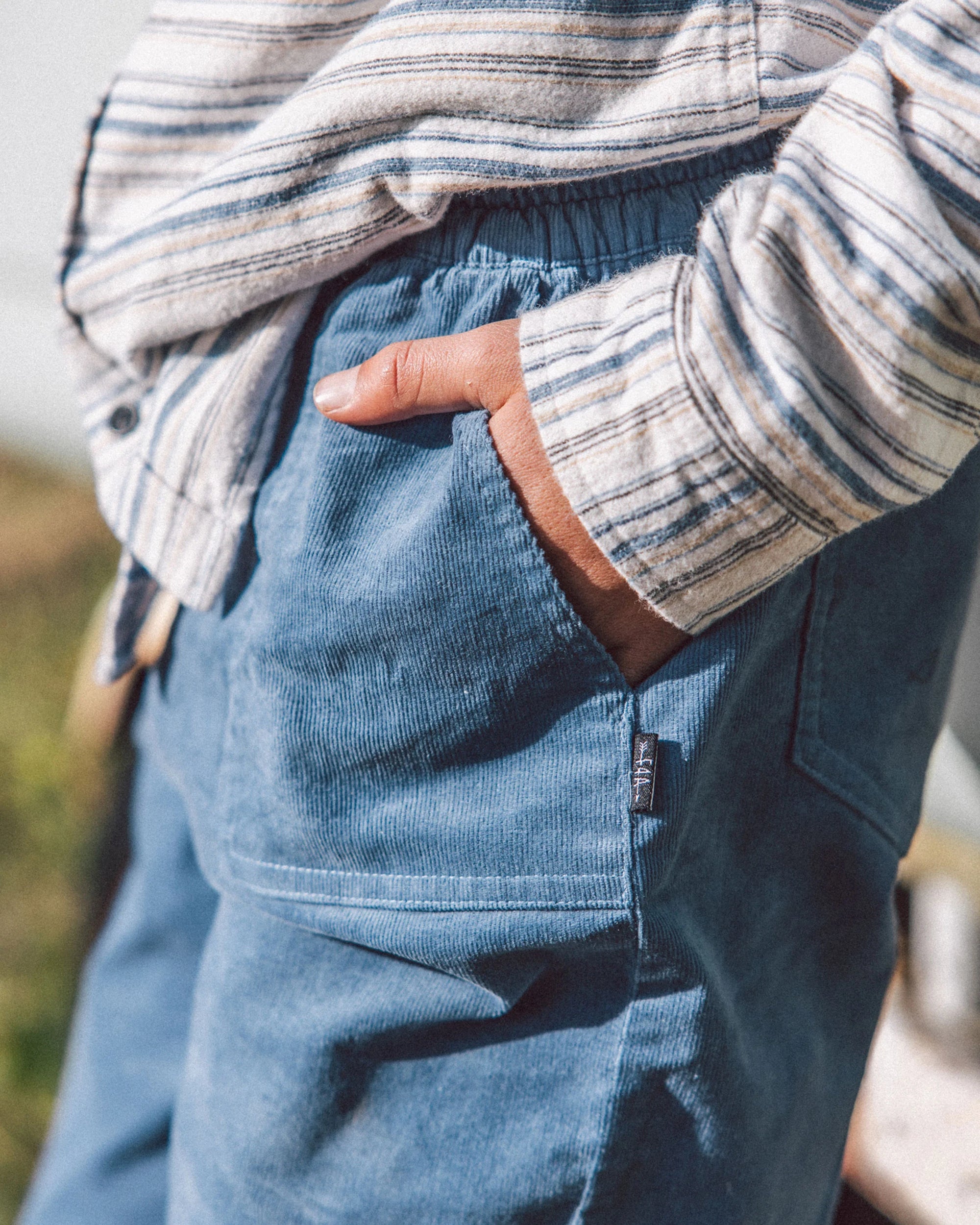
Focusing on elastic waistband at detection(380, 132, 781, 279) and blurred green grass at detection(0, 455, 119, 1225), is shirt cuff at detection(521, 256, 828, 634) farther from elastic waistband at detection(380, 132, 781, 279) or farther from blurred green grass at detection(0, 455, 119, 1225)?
blurred green grass at detection(0, 455, 119, 1225)

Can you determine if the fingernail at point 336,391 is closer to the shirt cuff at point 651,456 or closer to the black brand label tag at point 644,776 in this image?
the shirt cuff at point 651,456

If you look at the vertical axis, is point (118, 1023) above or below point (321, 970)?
below

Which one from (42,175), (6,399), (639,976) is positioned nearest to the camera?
(639,976)

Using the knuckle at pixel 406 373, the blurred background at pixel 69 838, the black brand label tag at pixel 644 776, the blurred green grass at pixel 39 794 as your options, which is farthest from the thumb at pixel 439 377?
the blurred green grass at pixel 39 794

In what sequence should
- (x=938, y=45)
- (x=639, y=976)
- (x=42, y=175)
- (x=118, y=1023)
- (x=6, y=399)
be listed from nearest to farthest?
(x=938, y=45) < (x=639, y=976) < (x=118, y=1023) < (x=42, y=175) < (x=6, y=399)

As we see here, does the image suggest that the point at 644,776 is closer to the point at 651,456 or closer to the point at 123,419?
the point at 651,456

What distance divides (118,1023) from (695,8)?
1.21 meters

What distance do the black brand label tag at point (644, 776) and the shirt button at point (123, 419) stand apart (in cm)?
51

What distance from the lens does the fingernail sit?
2.20ft

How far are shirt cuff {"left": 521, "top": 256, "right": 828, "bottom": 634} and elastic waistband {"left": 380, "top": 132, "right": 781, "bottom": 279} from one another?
56mm

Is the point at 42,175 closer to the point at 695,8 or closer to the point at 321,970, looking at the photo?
the point at 695,8

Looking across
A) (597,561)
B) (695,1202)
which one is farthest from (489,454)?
(695,1202)

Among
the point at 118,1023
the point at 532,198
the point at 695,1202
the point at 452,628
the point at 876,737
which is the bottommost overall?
the point at 118,1023

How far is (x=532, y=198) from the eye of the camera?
2.16 ft
